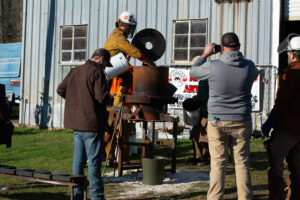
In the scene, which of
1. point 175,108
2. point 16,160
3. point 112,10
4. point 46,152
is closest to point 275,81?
point 175,108

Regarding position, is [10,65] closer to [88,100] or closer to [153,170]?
[153,170]

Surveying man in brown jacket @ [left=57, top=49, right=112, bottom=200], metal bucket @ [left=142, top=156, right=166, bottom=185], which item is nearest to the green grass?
metal bucket @ [left=142, top=156, right=166, bottom=185]

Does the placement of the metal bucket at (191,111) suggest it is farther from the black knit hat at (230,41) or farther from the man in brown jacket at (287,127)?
the black knit hat at (230,41)

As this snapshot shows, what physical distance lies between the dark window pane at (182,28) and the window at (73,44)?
3221mm

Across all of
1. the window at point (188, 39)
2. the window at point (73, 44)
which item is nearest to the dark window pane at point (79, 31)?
the window at point (73, 44)

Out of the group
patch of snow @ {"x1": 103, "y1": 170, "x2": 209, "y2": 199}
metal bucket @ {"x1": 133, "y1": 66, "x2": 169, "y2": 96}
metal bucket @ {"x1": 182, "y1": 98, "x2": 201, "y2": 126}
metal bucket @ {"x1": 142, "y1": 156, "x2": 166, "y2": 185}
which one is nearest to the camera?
patch of snow @ {"x1": 103, "y1": 170, "x2": 209, "y2": 199}

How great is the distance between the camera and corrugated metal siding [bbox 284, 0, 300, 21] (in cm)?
1232

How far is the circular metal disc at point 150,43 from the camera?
7.18 metres

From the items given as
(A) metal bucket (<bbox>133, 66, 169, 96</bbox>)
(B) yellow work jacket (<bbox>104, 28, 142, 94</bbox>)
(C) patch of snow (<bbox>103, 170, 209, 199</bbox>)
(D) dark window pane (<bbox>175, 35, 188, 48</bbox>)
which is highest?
(D) dark window pane (<bbox>175, 35, 188, 48</bbox>)

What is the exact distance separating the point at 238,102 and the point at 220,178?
89cm

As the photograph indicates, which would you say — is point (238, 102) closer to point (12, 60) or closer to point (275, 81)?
point (275, 81)

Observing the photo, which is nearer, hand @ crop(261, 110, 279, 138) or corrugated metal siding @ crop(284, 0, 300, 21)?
hand @ crop(261, 110, 279, 138)

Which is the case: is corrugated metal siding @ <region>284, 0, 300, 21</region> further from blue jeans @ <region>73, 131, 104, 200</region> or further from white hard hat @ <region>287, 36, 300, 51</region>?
blue jeans @ <region>73, 131, 104, 200</region>

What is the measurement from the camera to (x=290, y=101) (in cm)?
490
